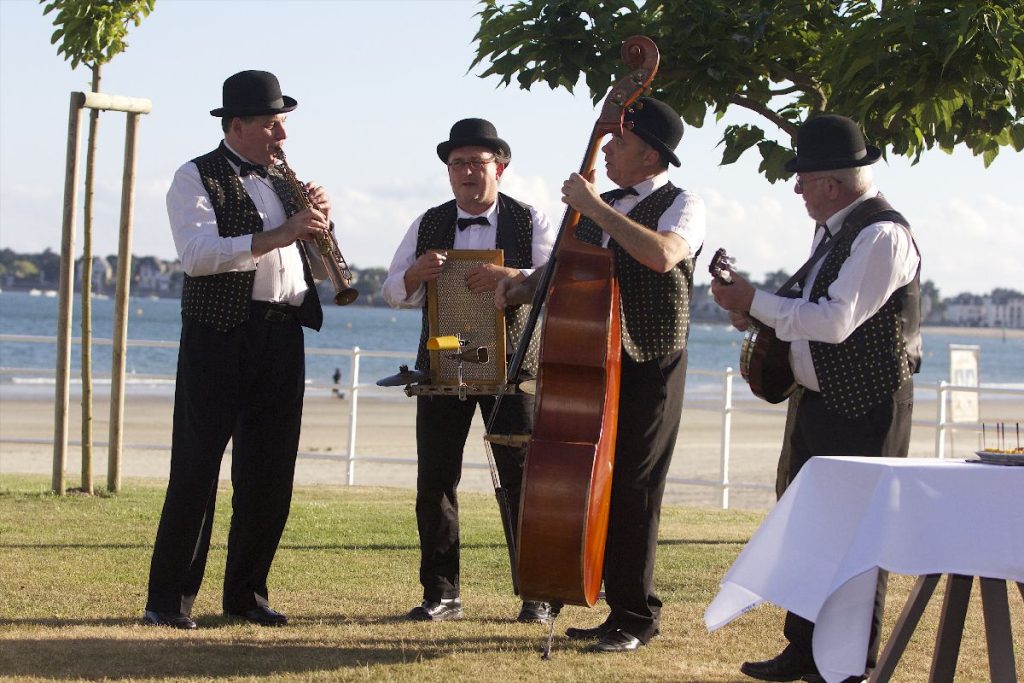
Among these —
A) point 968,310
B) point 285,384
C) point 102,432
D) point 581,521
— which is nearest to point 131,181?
point 285,384

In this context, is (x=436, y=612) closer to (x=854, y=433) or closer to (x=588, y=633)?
(x=588, y=633)

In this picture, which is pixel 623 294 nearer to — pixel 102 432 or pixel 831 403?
pixel 831 403

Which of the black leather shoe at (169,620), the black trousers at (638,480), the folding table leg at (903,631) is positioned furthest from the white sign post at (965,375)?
the folding table leg at (903,631)

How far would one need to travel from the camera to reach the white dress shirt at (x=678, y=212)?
5.12 meters

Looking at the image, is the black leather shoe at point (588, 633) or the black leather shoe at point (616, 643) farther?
the black leather shoe at point (588, 633)

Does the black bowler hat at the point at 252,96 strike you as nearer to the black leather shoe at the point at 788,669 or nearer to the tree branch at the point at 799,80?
the tree branch at the point at 799,80

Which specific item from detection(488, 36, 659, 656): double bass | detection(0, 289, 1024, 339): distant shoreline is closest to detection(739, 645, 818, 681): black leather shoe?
detection(488, 36, 659, 656): double bass

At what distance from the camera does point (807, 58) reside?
21.5 feet

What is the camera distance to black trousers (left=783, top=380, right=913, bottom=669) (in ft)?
15.4

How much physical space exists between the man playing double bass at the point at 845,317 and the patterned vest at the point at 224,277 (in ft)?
6.02

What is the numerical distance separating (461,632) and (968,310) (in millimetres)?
129222

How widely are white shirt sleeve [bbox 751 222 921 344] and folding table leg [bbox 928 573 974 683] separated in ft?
3.15

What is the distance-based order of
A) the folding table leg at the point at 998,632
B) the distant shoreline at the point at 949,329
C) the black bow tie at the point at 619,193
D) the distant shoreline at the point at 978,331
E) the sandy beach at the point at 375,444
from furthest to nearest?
the distant shoreline at the point at 978,331, the distant shoreline at the point at 949,329, the sandy beach at the point at 375,444, the black bow tie at the point at 619,193, the folding table leg at the point at 998,632

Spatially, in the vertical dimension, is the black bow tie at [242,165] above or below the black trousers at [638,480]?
above
